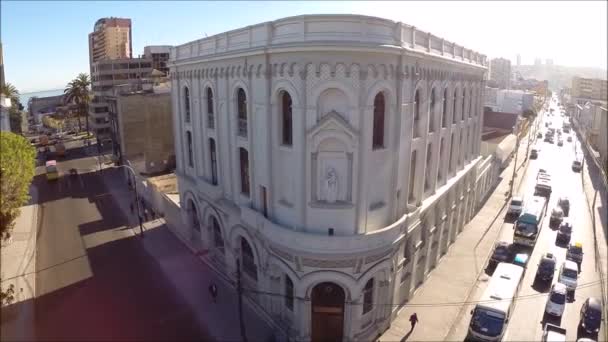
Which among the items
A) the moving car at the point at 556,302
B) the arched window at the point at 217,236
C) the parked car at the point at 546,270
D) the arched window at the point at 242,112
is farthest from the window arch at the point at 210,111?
the parked car at the point at 546,270

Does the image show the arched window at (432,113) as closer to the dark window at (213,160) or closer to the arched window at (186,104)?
the dark window at (213,160)

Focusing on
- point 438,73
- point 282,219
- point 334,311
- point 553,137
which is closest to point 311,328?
point 334,311

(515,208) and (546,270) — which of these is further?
(515,208)

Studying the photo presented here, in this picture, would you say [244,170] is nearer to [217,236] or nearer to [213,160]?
[213,160]

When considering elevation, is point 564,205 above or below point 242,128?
below

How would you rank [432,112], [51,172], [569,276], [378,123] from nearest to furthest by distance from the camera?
[378,123], [432,112], [569,276], [51,172]

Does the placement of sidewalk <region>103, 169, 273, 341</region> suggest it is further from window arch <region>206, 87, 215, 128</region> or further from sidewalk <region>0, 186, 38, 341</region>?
window arch <region>206, 87, 215, 128</region>

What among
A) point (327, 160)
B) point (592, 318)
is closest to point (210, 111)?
point (327, 160)

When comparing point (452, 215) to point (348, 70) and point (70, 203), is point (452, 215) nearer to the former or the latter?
point (348, 70)
